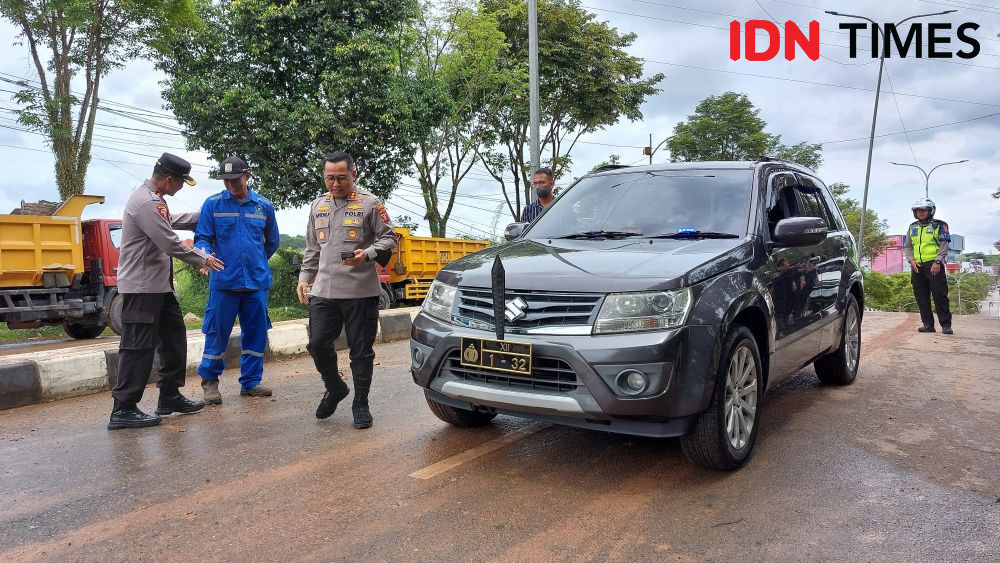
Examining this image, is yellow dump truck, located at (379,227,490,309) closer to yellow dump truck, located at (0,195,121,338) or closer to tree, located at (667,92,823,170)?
yellow dump truck, located at (0,195,121,338)

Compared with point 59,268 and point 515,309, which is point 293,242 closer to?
point 59,268

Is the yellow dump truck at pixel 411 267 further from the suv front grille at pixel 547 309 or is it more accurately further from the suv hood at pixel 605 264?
the suv front grille at pixel 547 309

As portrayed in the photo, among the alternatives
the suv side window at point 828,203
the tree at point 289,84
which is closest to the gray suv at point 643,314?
the suv side window at point 828,203

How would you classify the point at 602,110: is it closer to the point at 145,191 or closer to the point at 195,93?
the point at 195,93

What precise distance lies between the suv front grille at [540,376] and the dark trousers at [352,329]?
1318 millimetres

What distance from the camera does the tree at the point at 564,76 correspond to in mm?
23172

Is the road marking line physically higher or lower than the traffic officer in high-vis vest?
lower

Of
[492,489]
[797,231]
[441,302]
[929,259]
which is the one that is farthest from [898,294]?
[492,489]

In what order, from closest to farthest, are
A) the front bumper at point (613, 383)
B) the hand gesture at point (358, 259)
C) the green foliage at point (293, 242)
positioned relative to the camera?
the front bumper at point (613, 383) → the hand gesture at point (358, 259) → the green foliage at point (293, 242)

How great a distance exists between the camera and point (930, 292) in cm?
1015

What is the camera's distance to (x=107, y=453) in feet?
13.8

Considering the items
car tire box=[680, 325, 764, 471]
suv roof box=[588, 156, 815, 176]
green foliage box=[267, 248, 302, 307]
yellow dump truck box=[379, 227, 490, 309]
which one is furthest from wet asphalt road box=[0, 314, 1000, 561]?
green foliage box=[267, 248, 302, 307]

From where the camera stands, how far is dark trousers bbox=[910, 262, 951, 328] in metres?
9.77

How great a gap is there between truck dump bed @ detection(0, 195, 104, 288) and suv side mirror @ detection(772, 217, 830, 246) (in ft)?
32.9
